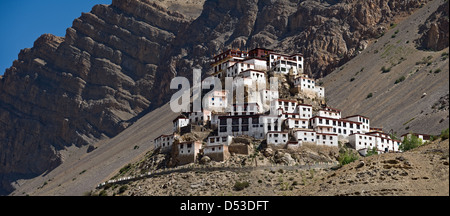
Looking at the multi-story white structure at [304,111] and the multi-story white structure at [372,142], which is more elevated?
the multi-story white structure at [304,111]

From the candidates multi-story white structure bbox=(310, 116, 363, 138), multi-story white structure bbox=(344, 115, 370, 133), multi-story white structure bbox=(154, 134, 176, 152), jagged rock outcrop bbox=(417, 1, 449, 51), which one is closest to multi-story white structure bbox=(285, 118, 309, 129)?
multi-story white structure bbox=(310, 116, 363, 138)

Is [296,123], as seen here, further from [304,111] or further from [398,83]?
[398,83]

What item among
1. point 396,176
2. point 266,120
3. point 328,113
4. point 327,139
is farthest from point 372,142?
point 396,176

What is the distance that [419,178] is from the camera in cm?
4778

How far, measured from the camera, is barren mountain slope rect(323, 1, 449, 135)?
104 m

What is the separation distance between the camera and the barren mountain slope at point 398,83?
10375 cm

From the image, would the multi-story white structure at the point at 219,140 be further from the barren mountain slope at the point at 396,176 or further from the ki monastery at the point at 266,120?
the barren mountain slope at the point at 396,176

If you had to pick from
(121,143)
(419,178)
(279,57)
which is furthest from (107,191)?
(121,143)

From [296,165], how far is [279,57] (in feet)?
100.0

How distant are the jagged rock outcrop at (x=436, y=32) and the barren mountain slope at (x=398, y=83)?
186cm

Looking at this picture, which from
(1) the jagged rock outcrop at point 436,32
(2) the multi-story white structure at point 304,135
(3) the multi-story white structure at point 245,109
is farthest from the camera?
(1) the jagged rock outcrop at point 436,32

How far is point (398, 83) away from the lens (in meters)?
123

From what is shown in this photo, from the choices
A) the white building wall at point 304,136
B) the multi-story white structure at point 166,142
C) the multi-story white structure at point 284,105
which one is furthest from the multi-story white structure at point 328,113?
the multi-story white structure at point 166,142
